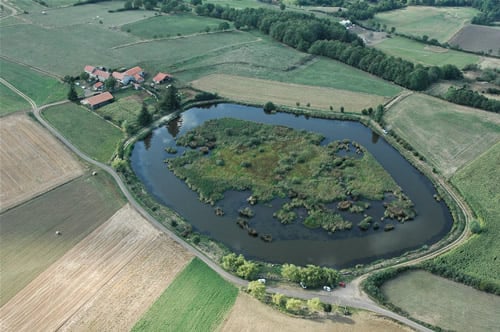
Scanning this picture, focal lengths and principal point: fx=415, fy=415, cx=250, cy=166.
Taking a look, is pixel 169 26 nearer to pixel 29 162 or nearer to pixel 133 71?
pixel 133 71

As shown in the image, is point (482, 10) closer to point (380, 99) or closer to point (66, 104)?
point (380, 99)

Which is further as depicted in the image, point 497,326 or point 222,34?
point 222,34

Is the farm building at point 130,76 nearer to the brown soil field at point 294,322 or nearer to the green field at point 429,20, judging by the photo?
the brown soil field at point 294,322

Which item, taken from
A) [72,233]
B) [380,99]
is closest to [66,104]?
[72,233]

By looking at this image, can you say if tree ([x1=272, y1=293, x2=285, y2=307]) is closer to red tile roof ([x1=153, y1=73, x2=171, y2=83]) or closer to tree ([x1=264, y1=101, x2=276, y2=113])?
tree ([x1=264, y1=101, x2=276, y2=113])

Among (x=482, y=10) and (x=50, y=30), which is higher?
(x=482, y=10)

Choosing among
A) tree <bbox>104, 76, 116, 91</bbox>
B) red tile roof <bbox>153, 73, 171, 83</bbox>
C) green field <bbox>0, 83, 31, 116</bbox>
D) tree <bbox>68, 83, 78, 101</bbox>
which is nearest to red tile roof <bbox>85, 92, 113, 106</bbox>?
tree <bbox>104, 76, 116, 91</bbox>
